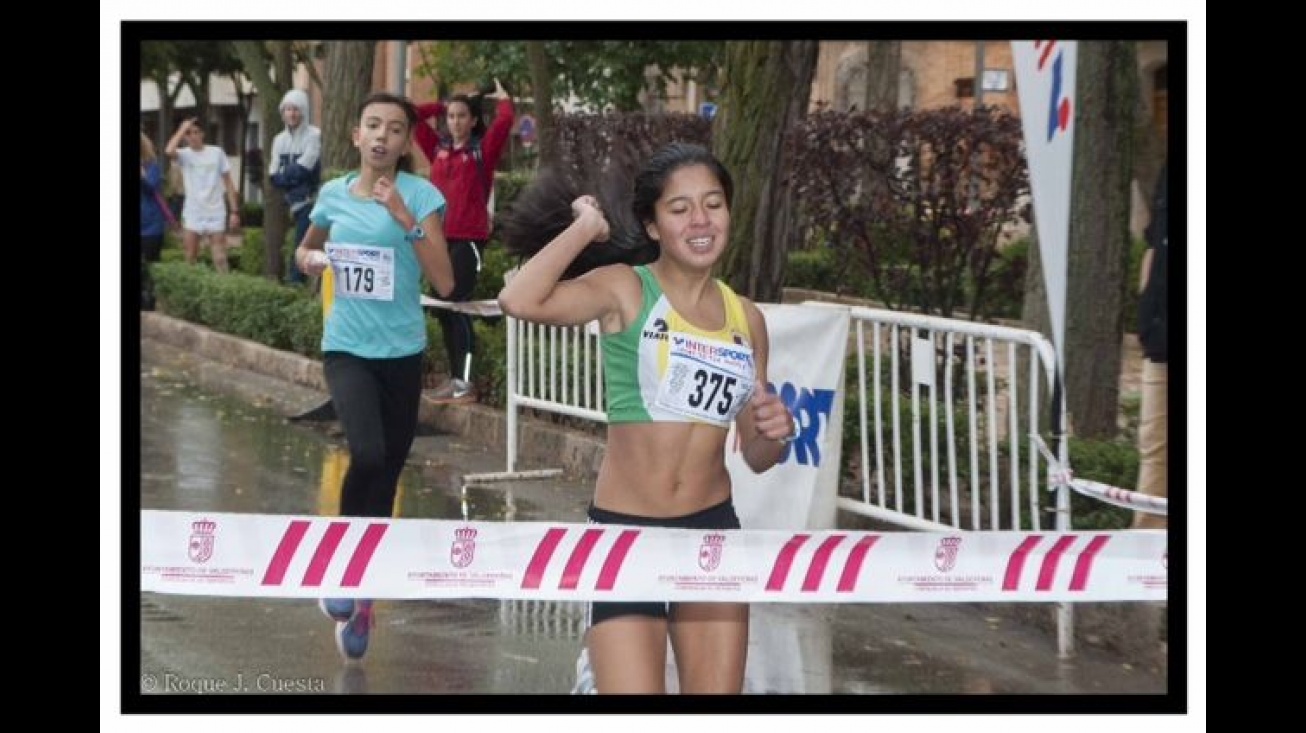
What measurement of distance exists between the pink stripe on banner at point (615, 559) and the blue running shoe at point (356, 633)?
145 centimetres

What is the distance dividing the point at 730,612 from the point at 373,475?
1747 millimetres

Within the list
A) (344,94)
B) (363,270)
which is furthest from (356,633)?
(344,94)

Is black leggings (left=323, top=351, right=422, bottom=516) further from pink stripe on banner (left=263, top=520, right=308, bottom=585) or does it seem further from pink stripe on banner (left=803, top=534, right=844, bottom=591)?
pink stripe on banner (left=803, top=534, right=844, bottom=591)

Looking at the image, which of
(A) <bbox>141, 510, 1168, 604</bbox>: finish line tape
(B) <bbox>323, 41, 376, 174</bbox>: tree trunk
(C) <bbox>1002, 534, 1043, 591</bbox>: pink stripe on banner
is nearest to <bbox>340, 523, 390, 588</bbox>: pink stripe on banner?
(A) <bbox>141, 510, 1168, 604</bbox>: finish line tape

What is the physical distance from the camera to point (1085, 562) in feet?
20.3

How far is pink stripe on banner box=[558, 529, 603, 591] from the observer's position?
5953 mm

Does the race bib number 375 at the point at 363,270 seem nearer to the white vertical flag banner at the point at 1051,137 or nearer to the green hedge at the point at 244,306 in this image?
the white vertical flag banner at the point at 1051,137

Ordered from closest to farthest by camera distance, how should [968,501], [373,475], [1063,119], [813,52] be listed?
[1063,119] → [373,475] → [968,501] → [813,52]

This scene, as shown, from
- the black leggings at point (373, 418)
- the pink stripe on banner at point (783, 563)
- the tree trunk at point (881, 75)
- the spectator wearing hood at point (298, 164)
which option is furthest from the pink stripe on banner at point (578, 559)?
the tree trunk at point (881, 75)

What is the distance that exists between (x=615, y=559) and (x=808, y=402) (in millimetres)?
2575

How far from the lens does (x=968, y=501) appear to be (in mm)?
8477

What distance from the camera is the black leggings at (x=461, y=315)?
36.9 feet
